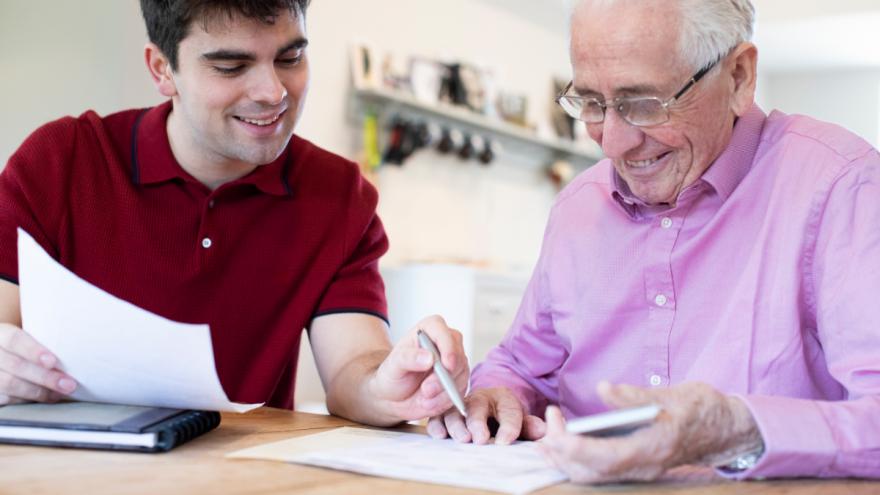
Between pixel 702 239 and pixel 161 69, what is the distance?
3.37 ft

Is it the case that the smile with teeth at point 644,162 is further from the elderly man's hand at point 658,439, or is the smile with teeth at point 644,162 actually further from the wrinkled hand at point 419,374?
the elderly man's hand at point 658,439

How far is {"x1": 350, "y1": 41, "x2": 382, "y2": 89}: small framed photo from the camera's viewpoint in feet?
14.7

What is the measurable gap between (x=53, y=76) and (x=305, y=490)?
114 inches

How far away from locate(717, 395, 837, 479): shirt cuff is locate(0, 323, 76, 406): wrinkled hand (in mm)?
811

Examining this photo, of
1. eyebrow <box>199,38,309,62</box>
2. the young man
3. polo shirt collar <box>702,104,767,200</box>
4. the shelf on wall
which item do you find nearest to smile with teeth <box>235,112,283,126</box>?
the young man

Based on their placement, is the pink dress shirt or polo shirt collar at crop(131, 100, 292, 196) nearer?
the pink dress shirt

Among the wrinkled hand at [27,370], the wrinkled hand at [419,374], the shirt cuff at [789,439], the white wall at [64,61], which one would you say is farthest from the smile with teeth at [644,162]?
the white wall at [64,61]

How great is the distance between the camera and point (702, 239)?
1439 millimetres

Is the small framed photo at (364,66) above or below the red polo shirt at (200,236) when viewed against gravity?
above

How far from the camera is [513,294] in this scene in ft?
15.5

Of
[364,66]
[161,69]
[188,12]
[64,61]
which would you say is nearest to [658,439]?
[188,12]

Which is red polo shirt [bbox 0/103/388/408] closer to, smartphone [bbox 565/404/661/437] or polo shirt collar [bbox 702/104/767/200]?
polo shirt collar [bbox 702/104/767/200]

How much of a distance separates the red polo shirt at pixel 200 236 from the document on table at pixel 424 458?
50cm

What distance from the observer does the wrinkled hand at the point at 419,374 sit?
1.29 meters
